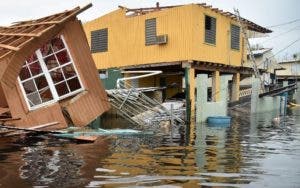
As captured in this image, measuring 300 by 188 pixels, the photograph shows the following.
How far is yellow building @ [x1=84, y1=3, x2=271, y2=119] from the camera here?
89.9ft

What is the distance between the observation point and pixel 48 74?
58.7 feet

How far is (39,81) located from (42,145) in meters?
6.49

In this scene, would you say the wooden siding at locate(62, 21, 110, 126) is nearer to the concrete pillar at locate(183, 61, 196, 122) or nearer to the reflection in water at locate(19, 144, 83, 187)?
the reflection in water at locate(19, 144, 83, 187)

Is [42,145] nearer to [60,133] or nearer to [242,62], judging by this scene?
[60,133]

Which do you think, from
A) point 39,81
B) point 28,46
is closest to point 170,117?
point 39,81

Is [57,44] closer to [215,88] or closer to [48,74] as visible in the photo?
[48,74]

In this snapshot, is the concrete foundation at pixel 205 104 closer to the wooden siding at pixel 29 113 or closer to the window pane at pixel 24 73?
the wooden siding at pixel 29 113

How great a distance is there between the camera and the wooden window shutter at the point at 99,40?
32.7 metres

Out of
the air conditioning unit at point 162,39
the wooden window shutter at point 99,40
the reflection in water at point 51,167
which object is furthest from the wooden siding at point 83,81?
the wooden window shutter at point 99,40

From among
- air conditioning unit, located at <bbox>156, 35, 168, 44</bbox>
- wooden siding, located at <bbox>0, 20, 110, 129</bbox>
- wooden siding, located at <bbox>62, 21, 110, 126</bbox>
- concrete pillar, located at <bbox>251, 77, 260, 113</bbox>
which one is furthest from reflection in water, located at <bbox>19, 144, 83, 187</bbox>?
concrete pillar, located at <bbox>251, 77, 260, 113</bbox>

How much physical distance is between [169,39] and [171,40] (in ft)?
0.55

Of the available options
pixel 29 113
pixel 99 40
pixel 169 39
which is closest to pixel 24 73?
pixel 29 113

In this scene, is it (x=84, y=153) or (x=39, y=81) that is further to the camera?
(x=39, y=81)

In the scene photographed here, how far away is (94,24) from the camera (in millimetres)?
33188
